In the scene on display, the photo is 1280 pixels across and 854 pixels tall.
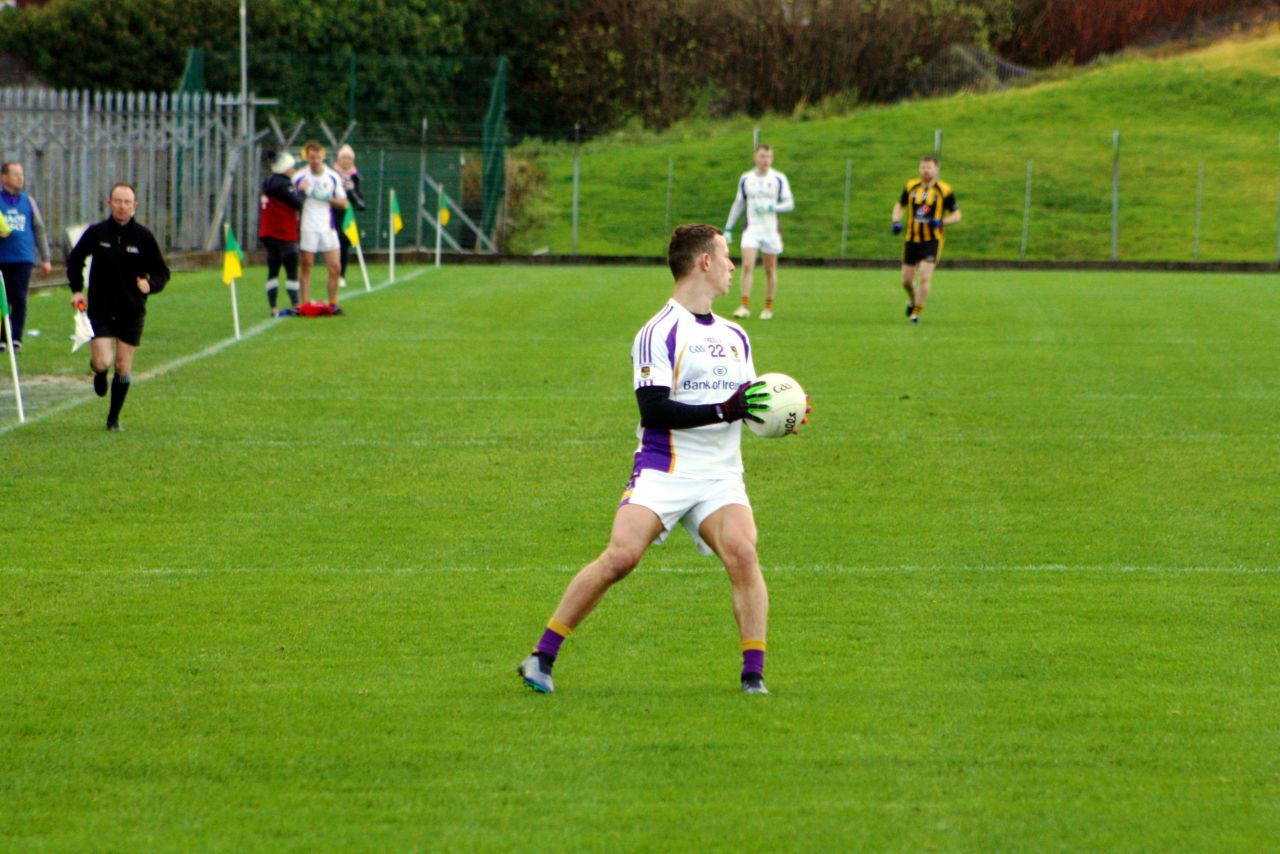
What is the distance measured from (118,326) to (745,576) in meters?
8.52

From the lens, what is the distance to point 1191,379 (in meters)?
17.7

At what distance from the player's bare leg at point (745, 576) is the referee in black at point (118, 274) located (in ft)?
26.8

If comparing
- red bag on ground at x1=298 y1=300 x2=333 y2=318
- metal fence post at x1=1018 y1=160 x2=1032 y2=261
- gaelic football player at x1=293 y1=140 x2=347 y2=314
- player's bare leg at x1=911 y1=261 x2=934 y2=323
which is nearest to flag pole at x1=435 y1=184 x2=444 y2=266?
red bag on ground at x1=298 y1=300 x2=333 y2=318

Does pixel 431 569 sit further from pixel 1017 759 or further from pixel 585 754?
pixel 1017 759

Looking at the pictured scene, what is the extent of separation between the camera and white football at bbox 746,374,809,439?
6.69 meters

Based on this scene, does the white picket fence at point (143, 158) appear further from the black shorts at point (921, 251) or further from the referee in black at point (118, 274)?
the referee in black at point (118, 274)

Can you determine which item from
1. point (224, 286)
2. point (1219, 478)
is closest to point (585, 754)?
point (1219, 478)

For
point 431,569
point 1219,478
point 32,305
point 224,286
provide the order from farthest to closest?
1. point 224,286
2. point 32,305
3. point 1219,478
4. point 431,569

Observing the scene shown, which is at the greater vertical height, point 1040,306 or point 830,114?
point 830,114

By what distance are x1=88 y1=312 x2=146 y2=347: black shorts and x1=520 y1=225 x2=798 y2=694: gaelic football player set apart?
802 cm

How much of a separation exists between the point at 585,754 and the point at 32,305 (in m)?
21.1

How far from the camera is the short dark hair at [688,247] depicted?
6.77 metres

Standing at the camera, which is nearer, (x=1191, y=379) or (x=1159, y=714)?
(x=1159, y=714)

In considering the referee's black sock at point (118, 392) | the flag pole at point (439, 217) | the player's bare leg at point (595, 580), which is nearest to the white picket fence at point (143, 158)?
the flag pole at point (439, 217)
